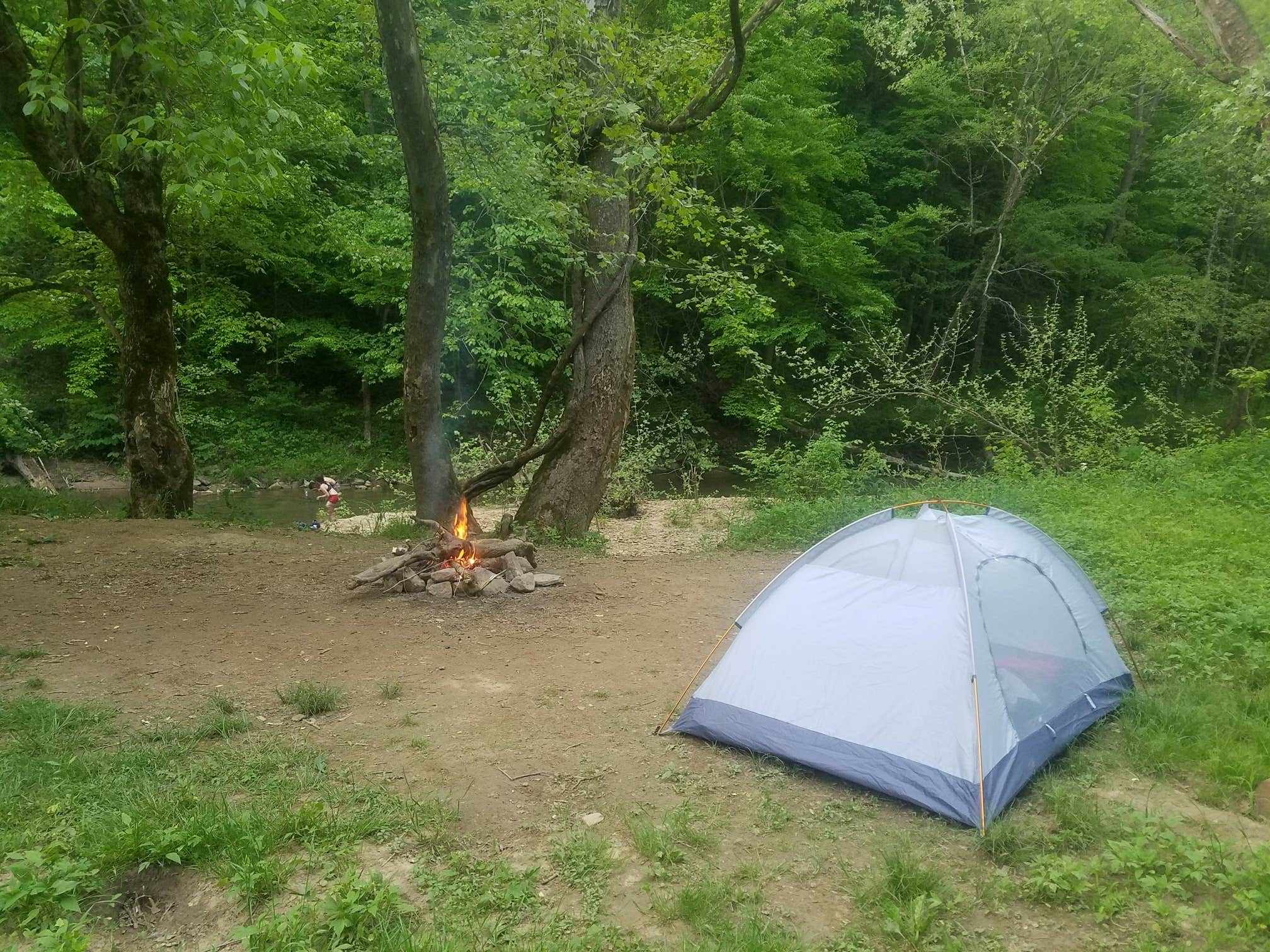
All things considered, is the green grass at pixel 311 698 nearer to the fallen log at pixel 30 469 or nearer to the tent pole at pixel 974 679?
the tent pole at pixel 974 679

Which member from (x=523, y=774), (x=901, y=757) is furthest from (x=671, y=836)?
(x=901, y=757)

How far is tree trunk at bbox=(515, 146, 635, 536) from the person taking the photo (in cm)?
874

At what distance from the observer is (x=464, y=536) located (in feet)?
24.2

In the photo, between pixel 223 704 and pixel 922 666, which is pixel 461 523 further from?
pixel 922 666

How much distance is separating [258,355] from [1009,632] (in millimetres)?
20752

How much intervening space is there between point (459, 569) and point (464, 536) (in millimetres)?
723

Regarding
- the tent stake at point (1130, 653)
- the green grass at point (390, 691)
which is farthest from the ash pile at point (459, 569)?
the tent stake at point (1130, 653)

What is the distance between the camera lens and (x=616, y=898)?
2.88 meters

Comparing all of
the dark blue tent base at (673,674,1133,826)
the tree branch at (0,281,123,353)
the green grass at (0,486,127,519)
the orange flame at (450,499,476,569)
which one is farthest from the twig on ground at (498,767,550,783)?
the tree branch at (0,281,123,353)

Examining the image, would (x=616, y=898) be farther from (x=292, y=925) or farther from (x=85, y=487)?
(x=85, y=487)

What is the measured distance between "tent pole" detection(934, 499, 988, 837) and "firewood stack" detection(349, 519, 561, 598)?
3619 mm

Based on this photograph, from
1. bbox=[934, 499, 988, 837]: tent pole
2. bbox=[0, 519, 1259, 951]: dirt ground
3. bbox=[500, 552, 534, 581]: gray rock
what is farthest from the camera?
bbox=[500, 552, 534, 581]: gray rock

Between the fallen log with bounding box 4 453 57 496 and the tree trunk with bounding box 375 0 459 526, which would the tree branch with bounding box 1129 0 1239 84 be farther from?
the fallen log with bounding box 4 453 57 496

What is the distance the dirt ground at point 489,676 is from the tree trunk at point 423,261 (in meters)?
1.04
